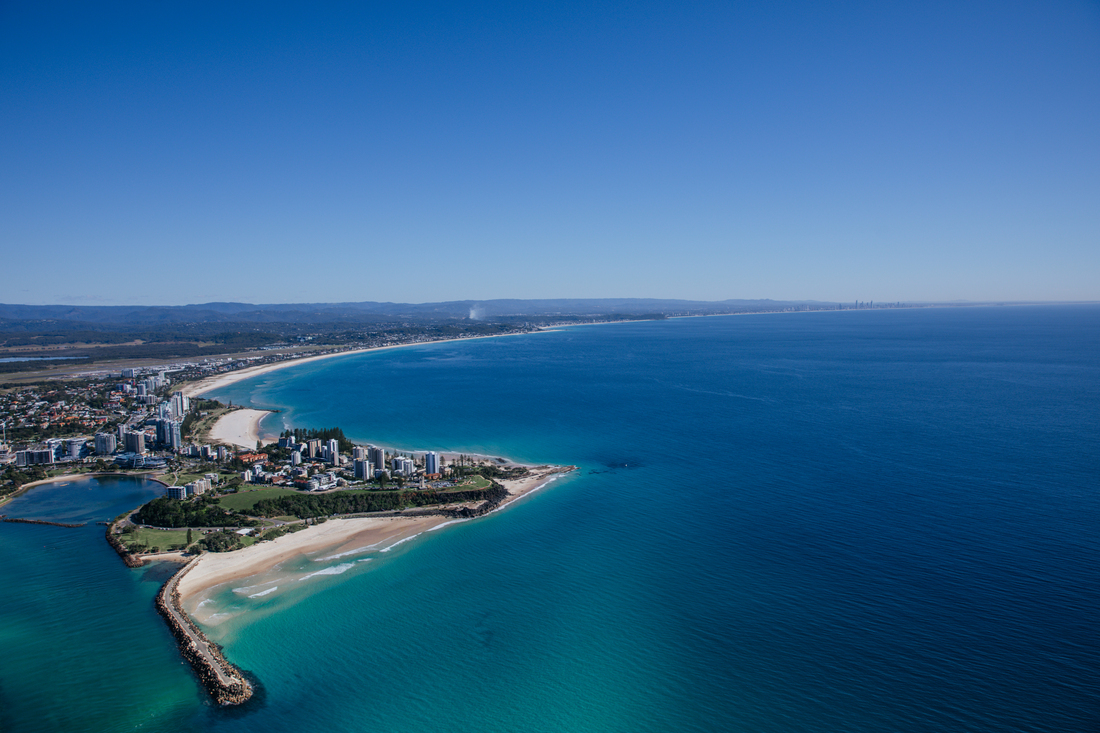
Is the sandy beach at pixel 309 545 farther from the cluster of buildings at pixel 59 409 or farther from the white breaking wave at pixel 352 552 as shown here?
the cluster of buildings at pixel 59 409

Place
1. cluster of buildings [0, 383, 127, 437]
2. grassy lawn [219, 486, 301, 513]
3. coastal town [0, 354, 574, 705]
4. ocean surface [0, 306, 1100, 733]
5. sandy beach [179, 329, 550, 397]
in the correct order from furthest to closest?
sandy beach [179, 329, 550, 397]
cluster of buildings [0, 383, 127, 437]
grassy lawn [219, 486, 301, 513]
coastal town [0, 354, 574, 705]
ocean surface [0, 306, 1100, 733]

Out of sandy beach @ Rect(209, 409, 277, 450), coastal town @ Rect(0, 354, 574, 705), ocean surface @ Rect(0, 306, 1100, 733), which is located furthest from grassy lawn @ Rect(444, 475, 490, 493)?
sandy beach @ Rect(209, 409, 277, 450)

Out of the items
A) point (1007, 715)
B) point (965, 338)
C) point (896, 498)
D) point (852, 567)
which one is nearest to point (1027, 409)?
point (896, 498)

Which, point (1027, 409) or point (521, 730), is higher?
point (1027, 409)

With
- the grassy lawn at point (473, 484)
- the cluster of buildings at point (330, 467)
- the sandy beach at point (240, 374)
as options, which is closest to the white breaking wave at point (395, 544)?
the grassy lawn at point (473, 484)

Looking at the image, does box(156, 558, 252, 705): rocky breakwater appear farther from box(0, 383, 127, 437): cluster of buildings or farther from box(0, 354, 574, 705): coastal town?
box(0, 383, 127, 437): cluster of buildings

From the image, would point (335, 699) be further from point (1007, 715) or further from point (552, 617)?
point (1007, 715)
